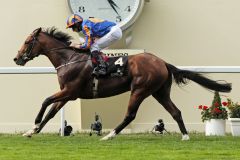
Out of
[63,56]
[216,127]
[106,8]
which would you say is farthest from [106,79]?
[106,8]

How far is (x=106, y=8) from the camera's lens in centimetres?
1145

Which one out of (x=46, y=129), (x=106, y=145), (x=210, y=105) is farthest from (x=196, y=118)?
(x=106, y=145)

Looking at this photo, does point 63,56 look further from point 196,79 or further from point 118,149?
point 118,149

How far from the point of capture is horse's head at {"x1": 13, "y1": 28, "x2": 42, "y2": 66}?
9.44 m

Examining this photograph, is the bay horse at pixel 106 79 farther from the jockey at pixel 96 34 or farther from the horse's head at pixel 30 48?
the jockey at pixel 96 34

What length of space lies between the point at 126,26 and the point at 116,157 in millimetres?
4723

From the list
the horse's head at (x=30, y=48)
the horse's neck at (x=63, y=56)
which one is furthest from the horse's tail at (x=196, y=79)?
the horse's head at (x=30, y=48)

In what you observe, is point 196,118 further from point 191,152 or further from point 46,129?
point 191,152

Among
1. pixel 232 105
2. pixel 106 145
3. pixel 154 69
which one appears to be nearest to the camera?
pixel 106 145

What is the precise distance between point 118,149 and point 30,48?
2.40 meters

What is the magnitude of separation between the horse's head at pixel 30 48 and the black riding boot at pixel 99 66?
79cm

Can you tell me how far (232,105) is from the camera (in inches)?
423

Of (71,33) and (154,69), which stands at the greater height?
(71,33)

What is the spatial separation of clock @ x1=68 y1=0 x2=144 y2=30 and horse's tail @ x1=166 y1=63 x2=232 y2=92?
2.14m
